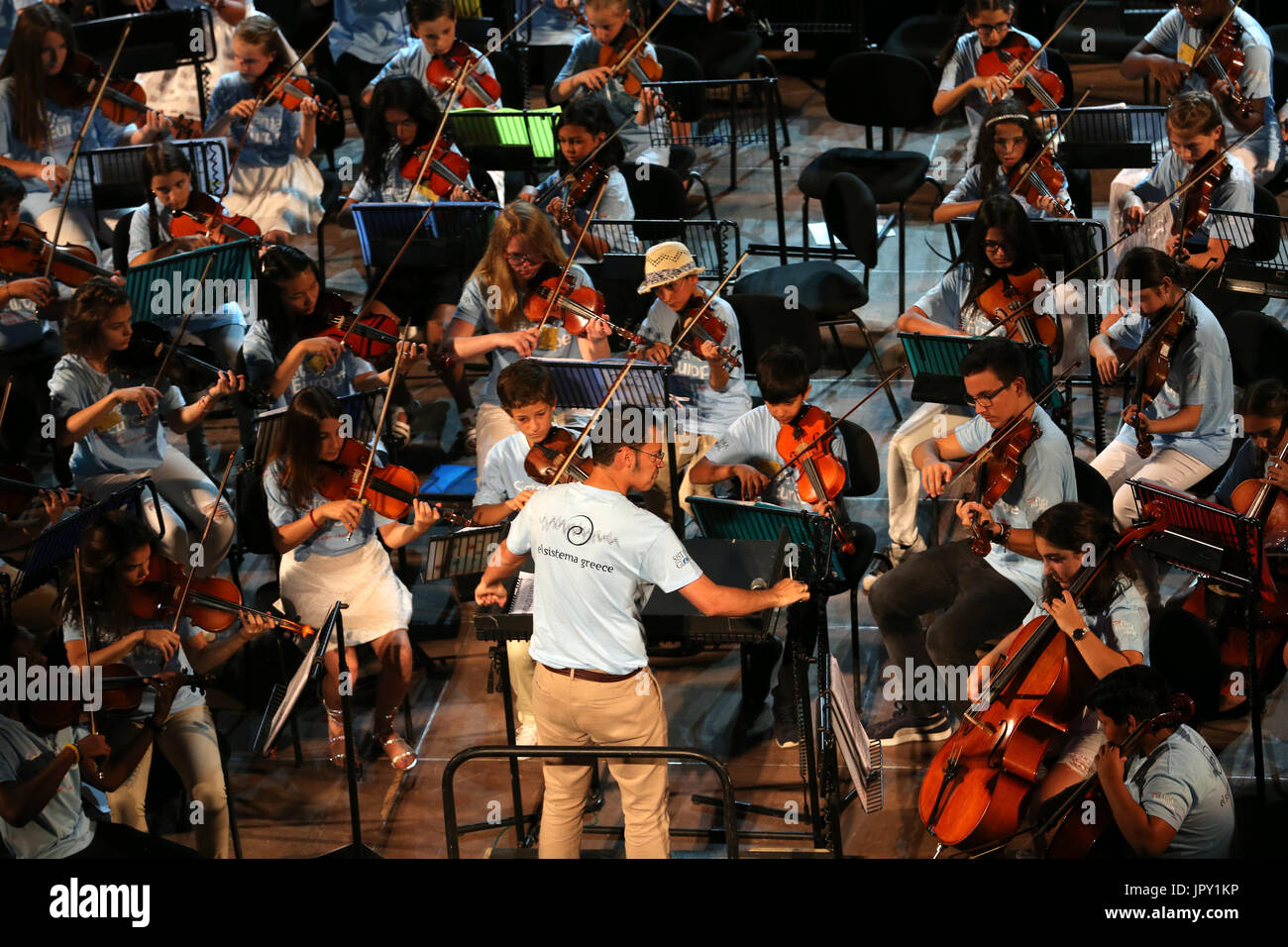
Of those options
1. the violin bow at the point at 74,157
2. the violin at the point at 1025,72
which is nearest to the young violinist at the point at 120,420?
the violin bow at the point at 74,157

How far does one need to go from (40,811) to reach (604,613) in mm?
1550

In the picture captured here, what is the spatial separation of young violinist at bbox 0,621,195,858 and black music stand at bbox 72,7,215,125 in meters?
3.83

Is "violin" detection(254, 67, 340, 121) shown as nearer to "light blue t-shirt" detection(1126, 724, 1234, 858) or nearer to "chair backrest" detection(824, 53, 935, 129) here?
"chair backrest" detection(824, 53, 935, 129)

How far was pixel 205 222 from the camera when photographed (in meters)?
6.35

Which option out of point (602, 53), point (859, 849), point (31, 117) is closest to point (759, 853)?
point (859, 849)

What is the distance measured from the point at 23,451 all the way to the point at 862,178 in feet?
12.5

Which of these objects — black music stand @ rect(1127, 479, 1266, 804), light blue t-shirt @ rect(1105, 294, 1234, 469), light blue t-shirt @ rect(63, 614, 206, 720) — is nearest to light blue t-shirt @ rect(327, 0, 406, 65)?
light blue t-shirt @ rect(63, 614, 206, 720)

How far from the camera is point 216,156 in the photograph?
662 cm

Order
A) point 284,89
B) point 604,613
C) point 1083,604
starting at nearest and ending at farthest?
point 604,613 < point 1083,604 < point 284,89

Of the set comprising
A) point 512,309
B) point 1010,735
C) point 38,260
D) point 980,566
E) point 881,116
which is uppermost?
point 881,116

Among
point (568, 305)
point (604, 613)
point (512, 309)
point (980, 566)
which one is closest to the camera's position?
point (604, 613)

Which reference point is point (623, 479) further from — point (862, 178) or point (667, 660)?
point (862, 178)

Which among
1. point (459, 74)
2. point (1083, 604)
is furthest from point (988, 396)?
point (459, 74)

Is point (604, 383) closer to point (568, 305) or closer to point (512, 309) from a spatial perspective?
point (568, 305)
